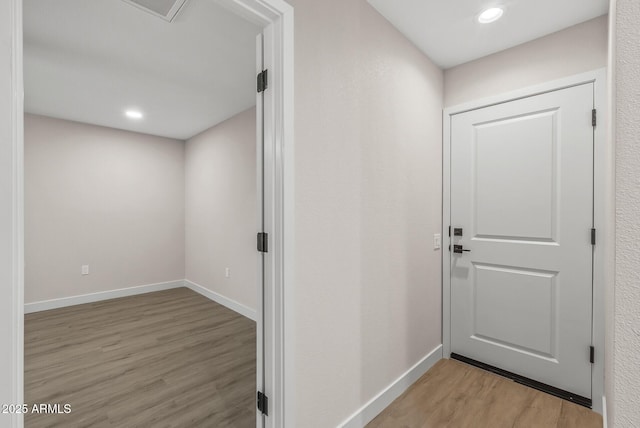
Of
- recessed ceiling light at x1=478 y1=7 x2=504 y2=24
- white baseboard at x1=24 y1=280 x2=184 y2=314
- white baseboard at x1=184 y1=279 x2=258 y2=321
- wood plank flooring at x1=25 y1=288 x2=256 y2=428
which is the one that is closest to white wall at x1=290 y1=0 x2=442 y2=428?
recessed ceiling light at x1=478 y1=7 x2=504 y2=24

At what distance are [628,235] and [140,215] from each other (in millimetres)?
5309

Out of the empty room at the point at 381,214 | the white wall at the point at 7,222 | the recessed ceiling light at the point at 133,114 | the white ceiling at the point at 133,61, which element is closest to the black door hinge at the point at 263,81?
the empty room at the point at 381,214

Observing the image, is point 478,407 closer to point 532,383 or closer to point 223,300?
point 532,383

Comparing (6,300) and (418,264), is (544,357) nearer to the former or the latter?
(418,264)

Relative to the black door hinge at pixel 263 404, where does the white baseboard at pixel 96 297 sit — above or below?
below

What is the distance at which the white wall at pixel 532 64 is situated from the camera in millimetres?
1878

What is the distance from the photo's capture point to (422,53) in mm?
2275

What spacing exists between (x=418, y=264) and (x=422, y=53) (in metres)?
1.67

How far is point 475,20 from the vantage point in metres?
1.88

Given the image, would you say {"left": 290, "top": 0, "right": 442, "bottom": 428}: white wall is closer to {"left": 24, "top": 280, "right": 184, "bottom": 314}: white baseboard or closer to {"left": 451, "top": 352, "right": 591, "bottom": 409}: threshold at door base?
{"left": 451, "top": 352, "right": 591, "bottom": 409}: threshold at door base

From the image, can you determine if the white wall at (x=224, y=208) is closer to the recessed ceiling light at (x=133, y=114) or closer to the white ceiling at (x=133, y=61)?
the white ceiling at (x=133, y=61)

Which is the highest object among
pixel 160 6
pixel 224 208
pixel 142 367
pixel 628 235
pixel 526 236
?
pixel 160 6

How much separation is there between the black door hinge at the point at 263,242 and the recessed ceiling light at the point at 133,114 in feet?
10.9

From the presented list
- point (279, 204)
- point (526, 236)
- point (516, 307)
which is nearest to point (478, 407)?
point (516, 307)
